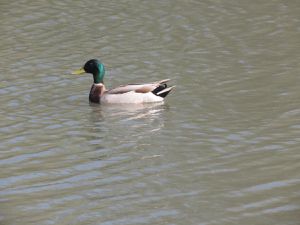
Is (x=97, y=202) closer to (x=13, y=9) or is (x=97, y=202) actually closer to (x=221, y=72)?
(x=221, y=72)

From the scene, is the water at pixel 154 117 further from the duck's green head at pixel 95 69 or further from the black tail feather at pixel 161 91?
the duck's green head at pixel 95 69

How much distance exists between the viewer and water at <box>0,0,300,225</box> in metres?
10.4

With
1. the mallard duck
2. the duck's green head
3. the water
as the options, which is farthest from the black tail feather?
the duck's green head

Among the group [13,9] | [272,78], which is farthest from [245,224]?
[13,9]

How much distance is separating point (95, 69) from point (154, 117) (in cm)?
228

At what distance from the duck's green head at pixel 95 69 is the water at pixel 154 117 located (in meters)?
0.36

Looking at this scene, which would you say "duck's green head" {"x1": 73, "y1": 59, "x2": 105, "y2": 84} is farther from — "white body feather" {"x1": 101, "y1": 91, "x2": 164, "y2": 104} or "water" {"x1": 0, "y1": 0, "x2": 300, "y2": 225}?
"white body feather" {"x1": 101, "y1": 91, "x2": 164, "y2": 104}

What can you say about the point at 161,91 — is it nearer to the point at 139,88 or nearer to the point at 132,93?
the point at 139,88

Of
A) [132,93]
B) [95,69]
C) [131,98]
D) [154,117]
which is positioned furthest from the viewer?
[95,69]

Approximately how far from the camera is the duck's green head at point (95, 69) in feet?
55.3

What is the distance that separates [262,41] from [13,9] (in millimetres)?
7175

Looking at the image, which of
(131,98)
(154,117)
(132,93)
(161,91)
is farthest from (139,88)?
(154,117)

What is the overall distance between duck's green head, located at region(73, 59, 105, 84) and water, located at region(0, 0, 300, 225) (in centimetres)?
36

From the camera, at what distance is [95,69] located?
16922mm
